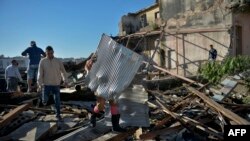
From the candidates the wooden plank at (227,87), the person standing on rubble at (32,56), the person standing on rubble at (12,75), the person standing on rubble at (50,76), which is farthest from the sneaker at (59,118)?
the person standing on rubble at (12,75)

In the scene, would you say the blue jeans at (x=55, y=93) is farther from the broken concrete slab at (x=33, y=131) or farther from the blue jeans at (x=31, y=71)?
the blue jeans at (x=31, y=71)

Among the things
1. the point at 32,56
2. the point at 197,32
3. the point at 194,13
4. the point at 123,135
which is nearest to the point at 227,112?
the point at 123,135

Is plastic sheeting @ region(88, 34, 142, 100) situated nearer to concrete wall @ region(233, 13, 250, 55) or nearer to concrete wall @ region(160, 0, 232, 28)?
concrete wall @ region(160, 0, 232, 28)

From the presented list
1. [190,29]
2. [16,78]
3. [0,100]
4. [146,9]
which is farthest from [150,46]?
[0,100]

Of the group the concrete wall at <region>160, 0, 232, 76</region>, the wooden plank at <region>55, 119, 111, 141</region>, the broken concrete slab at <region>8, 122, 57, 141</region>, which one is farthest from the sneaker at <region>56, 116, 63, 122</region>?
the concrete wall at <region>160, 0, 232, 76</region>

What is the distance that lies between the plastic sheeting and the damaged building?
1003 cm

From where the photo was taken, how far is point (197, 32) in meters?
20.7

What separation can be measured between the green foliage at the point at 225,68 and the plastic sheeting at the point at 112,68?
6913 mm

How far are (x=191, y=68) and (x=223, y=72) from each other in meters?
7.36

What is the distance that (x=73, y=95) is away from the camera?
11.3 meters

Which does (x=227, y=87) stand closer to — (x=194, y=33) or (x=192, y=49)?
(x=192, y=49)

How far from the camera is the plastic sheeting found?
6523 millimetres

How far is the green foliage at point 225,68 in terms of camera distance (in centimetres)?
1326

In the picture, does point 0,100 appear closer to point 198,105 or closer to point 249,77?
point 198,105
